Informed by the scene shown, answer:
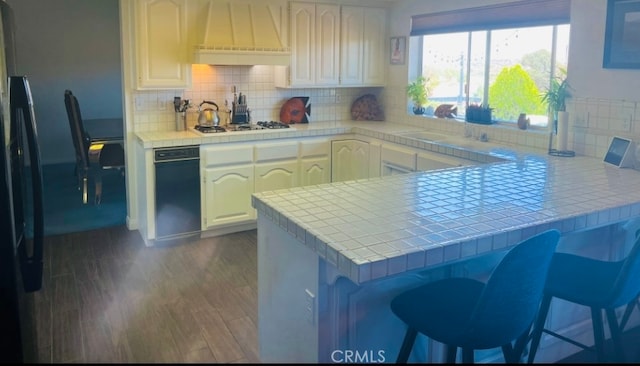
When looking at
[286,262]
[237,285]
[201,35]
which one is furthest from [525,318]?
[201,35]

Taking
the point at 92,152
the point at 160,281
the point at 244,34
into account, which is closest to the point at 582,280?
the point at 160,281

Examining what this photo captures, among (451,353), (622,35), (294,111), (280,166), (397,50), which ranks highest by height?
(397,50)

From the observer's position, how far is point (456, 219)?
2.15m

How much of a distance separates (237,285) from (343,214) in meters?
1.76

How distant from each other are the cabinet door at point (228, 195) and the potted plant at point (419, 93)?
177 centimetres

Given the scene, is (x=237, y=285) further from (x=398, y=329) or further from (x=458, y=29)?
(x=458, y=29)

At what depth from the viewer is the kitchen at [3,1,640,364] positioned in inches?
143

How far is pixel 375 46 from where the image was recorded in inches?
226

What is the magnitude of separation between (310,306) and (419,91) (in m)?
3.68

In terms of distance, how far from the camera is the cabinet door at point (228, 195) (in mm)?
4703

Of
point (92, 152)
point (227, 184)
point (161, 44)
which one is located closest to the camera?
point (161, 44)

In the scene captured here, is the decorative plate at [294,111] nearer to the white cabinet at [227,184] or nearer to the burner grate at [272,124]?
the burner grate at [272,124]

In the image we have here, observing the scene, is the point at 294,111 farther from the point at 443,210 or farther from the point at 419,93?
the point at 443,210

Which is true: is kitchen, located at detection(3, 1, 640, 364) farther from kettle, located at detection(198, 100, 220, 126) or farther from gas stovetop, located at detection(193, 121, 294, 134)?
gas stovetop, located at detection(193, 121, 294, 134)
